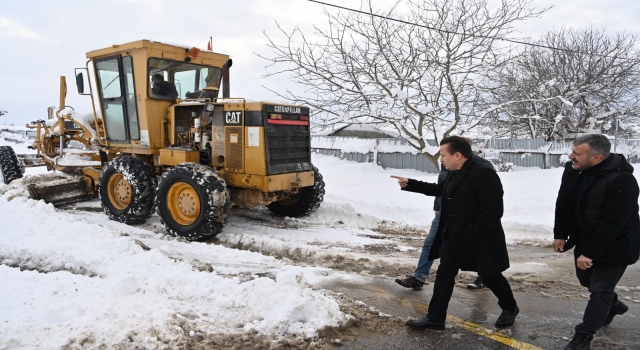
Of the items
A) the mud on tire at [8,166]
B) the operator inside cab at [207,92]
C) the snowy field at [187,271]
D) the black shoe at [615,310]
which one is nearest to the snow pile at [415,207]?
the snowy field at [187,271]

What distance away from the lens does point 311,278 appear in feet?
Answer: 17.0

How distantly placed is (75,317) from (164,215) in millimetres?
3666

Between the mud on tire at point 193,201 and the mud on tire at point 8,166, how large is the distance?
615 centimetres

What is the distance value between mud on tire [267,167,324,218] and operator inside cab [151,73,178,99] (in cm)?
264

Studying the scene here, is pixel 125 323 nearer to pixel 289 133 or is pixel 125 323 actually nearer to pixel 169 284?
pixel 169 284

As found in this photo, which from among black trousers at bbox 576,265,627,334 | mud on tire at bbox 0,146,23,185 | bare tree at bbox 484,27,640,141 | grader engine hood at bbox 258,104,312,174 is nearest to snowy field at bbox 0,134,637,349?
grader engine hood at bbox 258,104,312,174

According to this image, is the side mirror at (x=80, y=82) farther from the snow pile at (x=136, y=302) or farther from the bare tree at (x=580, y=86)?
the bare tree at (x=580, y=86)

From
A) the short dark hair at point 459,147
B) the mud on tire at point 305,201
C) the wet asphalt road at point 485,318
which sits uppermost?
the short dark hair at point 459,147

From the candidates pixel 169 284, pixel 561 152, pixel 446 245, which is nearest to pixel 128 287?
pixel 169 284

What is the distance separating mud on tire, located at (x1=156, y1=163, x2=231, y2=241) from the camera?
6812mm

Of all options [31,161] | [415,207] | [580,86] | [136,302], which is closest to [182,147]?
[136,302]

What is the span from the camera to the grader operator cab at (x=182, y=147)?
716 centimetres

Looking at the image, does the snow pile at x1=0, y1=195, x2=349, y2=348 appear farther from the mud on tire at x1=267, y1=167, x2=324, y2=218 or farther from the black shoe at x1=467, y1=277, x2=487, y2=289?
the mud on tire at x1=267, y1=167, x2=324, y2=218

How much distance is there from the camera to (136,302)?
398 centimetres
